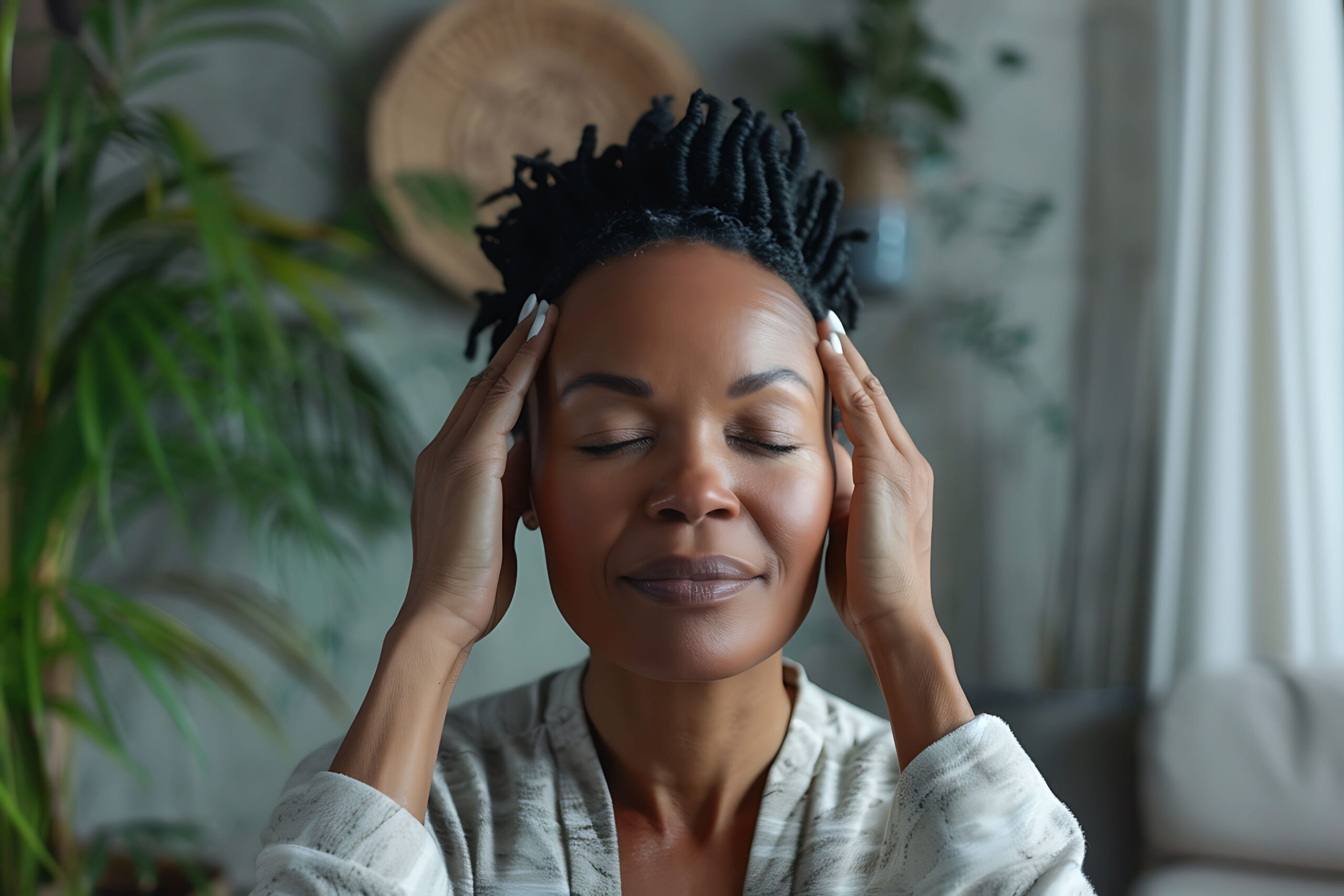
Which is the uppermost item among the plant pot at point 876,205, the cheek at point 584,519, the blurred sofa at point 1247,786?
the plant pot at point 876,205

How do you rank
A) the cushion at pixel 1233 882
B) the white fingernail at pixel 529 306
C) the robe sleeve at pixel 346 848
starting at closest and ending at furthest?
the robe sleeve at pixel 346 848
the white fingernail at pixel 529 306
the cushion at pixel 1233 882

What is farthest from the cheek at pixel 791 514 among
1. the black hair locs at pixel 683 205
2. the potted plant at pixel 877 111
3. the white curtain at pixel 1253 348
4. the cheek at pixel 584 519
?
the potted plant at pixel 877 111

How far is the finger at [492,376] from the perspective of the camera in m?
0.87

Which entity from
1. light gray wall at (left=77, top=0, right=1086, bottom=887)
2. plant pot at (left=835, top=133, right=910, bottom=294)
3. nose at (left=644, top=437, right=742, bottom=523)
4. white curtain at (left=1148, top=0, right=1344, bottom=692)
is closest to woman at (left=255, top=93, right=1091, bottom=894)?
nose at (left=644, top=437, right=742, bottom=523)

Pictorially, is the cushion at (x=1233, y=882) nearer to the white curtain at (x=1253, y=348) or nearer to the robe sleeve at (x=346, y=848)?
the white curtain at (x=1253, y=348)

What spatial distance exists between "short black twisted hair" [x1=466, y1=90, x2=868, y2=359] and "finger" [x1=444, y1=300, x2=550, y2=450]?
0.05 m

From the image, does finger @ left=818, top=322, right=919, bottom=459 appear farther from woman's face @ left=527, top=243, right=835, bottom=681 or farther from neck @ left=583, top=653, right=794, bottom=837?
neck @ left=583, top=653, right=794, bottom=837

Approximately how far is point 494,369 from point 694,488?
9.2 inches

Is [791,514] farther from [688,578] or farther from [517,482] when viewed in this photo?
[517,482]

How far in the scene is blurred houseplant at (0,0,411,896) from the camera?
1240mm

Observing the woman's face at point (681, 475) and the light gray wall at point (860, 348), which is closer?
the woman's face at point (681, 475)

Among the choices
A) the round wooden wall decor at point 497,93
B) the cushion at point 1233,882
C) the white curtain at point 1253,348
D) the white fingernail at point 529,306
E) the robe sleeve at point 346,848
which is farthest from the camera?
the round wooden wall decor at point 497,93

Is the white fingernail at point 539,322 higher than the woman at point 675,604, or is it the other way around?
the white fingernail at point 539,322

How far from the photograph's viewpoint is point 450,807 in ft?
2.85
